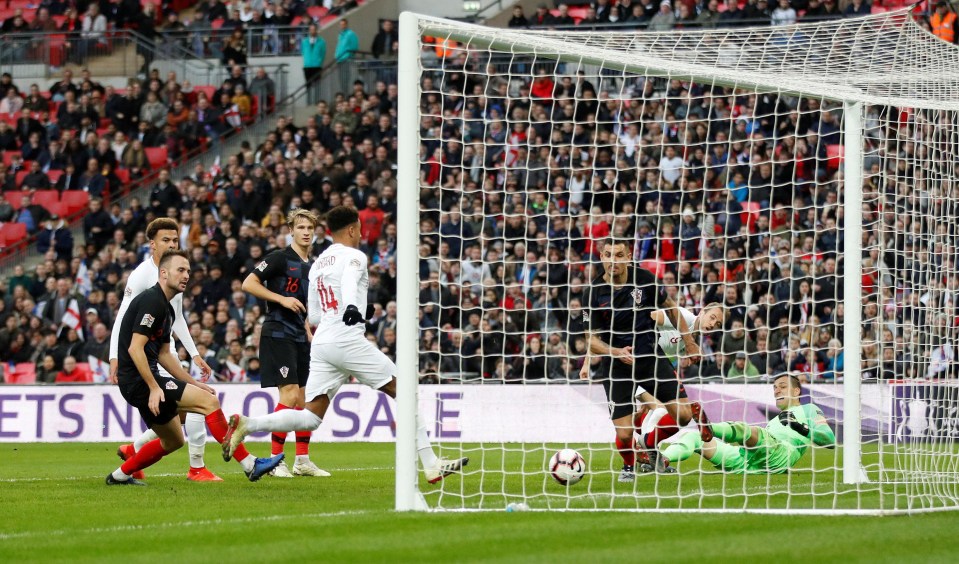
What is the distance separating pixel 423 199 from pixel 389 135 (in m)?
1.96

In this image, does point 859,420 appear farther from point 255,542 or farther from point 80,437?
point 80,437

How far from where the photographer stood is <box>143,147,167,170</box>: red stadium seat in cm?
2816

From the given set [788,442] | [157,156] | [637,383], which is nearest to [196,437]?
[637,383]

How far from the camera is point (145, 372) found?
1049 cm

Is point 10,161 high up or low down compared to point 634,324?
up

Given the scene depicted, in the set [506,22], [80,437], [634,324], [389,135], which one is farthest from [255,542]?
[506,22]

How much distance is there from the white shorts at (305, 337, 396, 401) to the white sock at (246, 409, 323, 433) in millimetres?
276

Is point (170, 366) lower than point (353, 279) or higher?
lower

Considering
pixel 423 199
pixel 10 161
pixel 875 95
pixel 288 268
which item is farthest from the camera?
pixel 10 161

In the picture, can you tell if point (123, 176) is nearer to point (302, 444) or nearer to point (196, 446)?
point (302, 444)

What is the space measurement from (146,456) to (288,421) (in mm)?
1427

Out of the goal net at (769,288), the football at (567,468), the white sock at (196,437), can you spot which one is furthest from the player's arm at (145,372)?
the football at (567,468)

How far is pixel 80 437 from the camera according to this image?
784 inches

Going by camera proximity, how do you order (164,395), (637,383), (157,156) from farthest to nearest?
(157,156) < (637,383) < (164,395)
